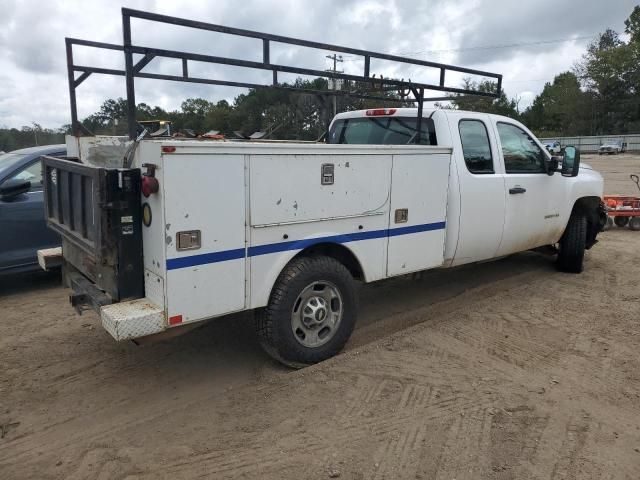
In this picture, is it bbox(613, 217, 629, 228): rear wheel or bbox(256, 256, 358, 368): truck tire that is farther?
bbox(613, 217, 629, 228): rear wheel

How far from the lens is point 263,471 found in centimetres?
287

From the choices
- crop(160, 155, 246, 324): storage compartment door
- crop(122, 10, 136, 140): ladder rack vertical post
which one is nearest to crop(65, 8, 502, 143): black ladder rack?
crop(122, 10, 136, 140): ladder rack vertical post

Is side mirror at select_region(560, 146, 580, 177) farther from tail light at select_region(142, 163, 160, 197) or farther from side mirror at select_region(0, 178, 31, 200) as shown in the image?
side mirror at select_region(0, 178, 31, 200)

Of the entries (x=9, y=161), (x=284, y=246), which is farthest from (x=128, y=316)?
(x=9, y=161)

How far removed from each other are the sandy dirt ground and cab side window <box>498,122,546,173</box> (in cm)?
151

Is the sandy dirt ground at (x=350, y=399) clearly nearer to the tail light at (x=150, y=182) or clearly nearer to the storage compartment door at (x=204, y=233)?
the storage compartment door at (x=204, y=233)

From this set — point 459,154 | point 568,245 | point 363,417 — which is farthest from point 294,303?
point 568,245

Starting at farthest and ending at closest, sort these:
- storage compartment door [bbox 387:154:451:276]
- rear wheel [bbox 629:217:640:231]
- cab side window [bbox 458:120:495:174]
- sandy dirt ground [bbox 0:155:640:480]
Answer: rear wheel [bbox 629:217:640:231] < cab side window [bbox 458:120:495:174] < storage compartment door [bbox 387:154:451:276] < sandy dirt ground [bbox 0:155:640:480]

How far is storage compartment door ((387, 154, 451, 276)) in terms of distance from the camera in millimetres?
4406

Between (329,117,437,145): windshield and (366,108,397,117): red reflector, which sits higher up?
(366,108,397,117): red reflector

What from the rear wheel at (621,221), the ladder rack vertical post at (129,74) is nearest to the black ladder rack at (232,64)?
the ladder rack vertical post at (129,74)

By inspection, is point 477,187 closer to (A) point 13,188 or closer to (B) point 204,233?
(B) point 204,233

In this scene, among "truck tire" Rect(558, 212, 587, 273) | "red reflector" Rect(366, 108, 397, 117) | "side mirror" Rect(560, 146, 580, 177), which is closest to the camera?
"red reflector" Rect(366, 108, 397, 117)

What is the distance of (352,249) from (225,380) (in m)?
1.39
